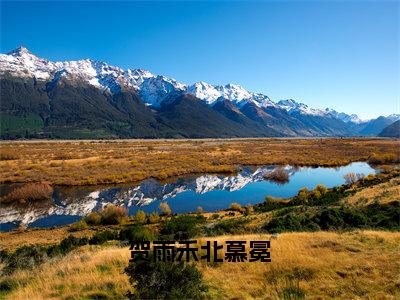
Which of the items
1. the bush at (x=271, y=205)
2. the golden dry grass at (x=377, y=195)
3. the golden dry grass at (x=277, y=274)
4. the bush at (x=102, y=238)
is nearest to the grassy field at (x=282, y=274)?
the golden dry grass at (x=277, y=274)

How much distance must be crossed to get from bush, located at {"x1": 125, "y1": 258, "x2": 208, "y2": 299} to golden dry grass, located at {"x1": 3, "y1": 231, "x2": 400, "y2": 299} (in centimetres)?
110

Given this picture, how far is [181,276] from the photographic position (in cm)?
951

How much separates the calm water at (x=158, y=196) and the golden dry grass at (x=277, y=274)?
2027 cm

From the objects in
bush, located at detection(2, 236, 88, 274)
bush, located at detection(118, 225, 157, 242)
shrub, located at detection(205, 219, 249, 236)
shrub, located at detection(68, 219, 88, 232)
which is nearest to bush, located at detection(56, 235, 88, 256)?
bush, located at detection(2, 236, 88, 274)

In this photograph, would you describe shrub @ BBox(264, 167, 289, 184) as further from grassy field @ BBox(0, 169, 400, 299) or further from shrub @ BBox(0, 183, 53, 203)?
grassy field @ BBox(0, 169, 400, 299)

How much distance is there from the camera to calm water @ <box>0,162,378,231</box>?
34406mm

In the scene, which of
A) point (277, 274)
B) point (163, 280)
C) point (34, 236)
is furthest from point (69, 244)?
point (277, 274)

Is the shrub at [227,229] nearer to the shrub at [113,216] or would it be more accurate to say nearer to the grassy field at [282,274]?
the grassy field at [282,274]

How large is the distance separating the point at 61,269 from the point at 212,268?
550 centimetres

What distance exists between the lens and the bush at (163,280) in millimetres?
Answer: 8922

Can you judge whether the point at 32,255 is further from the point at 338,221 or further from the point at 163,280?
the point at 338,221

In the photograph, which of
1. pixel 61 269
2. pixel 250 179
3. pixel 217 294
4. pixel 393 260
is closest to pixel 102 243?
pixel 61 269

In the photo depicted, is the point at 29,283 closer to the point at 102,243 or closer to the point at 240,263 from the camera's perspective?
the point at 240,263

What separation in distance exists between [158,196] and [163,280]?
33.7 meters
